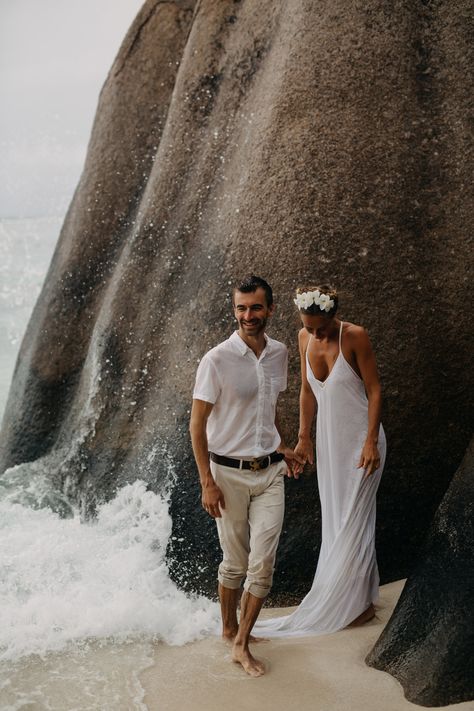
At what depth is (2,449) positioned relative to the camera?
239 inches

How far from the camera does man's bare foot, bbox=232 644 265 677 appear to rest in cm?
357

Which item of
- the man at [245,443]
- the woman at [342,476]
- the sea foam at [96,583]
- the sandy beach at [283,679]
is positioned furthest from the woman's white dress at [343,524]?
the sea foam at [96,583]

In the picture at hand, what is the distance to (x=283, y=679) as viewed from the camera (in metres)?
3.53

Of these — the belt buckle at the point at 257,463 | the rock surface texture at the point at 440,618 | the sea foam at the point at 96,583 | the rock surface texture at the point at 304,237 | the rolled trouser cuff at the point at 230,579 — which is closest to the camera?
the rock surface texture at the point at 440,618

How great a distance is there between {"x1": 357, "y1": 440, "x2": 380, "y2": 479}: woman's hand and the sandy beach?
69 cm

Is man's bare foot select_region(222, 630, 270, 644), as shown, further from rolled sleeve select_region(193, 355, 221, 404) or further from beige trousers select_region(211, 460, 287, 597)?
rolled sleeve select_region(193, 355, 221, 404)

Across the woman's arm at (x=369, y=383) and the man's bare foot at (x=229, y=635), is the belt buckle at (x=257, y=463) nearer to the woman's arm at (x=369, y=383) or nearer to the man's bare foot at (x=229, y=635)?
the woman's arm at (x=369, y=383)

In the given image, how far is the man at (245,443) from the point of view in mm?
3627

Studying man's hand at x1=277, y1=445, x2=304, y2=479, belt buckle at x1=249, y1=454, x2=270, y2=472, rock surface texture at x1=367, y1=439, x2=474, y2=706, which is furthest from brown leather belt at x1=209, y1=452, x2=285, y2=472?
rock surface texture at x1=367, y1=439, x2=474, y2=706

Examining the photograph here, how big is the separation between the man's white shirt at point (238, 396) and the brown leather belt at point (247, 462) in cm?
2

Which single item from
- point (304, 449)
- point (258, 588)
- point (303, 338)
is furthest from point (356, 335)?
point (258, 588)

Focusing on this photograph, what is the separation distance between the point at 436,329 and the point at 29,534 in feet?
8.11

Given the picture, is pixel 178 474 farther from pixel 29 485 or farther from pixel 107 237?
pixel 107 237

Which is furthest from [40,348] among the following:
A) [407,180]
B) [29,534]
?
[407,180]
